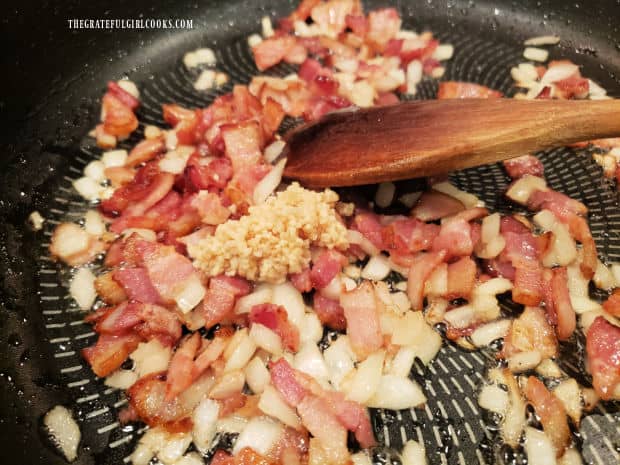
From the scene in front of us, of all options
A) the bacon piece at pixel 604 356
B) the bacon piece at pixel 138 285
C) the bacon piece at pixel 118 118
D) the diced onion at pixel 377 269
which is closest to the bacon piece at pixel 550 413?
the bacon piece at pixel 604 356

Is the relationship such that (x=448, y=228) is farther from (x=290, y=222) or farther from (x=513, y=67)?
(x=513, y=67)

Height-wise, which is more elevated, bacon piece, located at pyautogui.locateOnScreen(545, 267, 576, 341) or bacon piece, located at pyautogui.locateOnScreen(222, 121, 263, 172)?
bacon piece, located at pyautogui.locateOnScreen(222, 121, 263, 172)

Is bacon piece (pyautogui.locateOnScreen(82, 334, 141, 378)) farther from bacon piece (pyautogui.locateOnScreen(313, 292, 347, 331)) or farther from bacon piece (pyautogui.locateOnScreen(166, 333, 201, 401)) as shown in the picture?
bacon piece (pyautogui.locateOnScreen(313, 292, 347, 331))

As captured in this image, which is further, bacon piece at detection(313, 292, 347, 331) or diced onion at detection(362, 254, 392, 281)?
diced onion at detection(362, 254, 392, 281)

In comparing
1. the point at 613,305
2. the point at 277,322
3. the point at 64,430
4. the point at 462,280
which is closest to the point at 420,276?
the point at 462,280

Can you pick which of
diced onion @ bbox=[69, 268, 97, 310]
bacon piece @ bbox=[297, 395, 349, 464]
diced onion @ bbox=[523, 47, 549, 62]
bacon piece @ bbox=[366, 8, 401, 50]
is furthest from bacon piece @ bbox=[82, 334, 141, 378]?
diced onion @ bbox=[523, 47, 549, 62]

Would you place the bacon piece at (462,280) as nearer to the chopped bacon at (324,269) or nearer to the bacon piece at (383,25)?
the chopped bacon at (324,269)

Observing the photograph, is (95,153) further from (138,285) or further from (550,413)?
(550,413)

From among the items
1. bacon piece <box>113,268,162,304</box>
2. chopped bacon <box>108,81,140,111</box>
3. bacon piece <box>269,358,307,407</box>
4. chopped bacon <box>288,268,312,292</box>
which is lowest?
bacon piece <box>269,358,307,407</box>

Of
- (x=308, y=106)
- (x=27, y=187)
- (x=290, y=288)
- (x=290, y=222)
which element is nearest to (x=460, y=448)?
(x=290, y=288)
